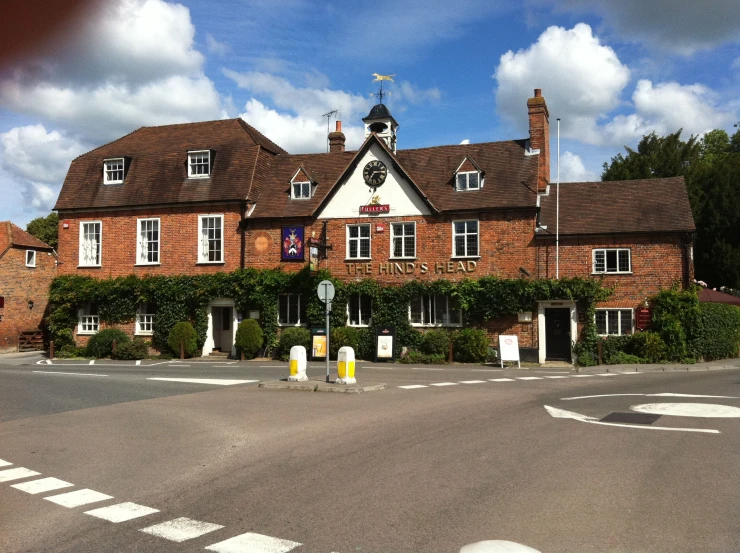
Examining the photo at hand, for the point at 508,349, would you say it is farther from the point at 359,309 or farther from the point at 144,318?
the point at 144,318

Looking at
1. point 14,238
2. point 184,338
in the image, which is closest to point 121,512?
point 184,338

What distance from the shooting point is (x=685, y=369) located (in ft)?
77.3

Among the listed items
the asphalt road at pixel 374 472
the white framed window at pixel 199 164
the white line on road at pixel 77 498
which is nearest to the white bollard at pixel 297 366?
the asphalt road at pixel 374 472

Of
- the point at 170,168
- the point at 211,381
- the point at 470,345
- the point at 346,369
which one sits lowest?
the point at 211,381

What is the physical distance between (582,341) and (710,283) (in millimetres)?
20503

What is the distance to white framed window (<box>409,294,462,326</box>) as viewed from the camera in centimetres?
2861

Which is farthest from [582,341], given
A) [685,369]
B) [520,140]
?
[520,140]

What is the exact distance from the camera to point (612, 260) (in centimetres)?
2730

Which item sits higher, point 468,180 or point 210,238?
point 468,180

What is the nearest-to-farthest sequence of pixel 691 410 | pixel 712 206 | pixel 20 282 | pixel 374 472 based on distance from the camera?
pixel 374 472, pixel 691 410, pixel 20 282, pixel 712 206

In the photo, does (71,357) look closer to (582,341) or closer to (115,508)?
(582,341)

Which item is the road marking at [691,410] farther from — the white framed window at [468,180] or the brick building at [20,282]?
the brick building at [20,282]

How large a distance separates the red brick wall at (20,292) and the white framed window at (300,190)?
1752cm

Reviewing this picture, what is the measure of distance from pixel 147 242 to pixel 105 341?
5366 mm
